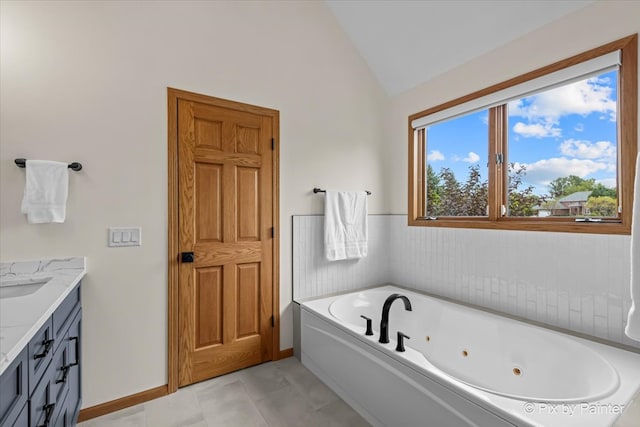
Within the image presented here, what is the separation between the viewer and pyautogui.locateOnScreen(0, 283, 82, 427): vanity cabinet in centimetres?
81

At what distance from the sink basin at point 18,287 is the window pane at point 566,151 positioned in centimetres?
289

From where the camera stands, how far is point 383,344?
1.67 metres

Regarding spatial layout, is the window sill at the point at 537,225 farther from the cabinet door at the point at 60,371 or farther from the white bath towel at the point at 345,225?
the cabinet door at the point at 60,371

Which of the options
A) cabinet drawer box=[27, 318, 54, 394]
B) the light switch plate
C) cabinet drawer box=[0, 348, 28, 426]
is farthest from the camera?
the light switch plate

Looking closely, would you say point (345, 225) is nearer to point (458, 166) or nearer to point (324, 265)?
point (324, 265)

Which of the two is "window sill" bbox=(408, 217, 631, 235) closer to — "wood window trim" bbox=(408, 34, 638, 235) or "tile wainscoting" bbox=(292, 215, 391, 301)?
"wood window trim" bbox=(408, 34, 638, 235)

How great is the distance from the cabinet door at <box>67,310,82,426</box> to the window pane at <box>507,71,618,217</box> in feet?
9.13

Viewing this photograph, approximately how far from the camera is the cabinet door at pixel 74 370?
58.7 inches

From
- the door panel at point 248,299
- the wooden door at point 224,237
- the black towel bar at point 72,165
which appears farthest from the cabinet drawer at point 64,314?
the door panel at point 248,299

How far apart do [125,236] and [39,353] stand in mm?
952

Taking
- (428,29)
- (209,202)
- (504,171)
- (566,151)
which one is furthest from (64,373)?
(428,29)

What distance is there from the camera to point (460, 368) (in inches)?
81.3

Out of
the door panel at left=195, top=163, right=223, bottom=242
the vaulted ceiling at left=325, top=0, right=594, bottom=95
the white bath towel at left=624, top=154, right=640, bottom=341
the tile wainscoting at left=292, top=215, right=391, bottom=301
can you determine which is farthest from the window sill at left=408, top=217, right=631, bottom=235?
the door panel at left=195, top=163, right=223, bottom=242

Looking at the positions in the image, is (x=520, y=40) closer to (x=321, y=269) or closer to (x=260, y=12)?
(x=260, y=12)
